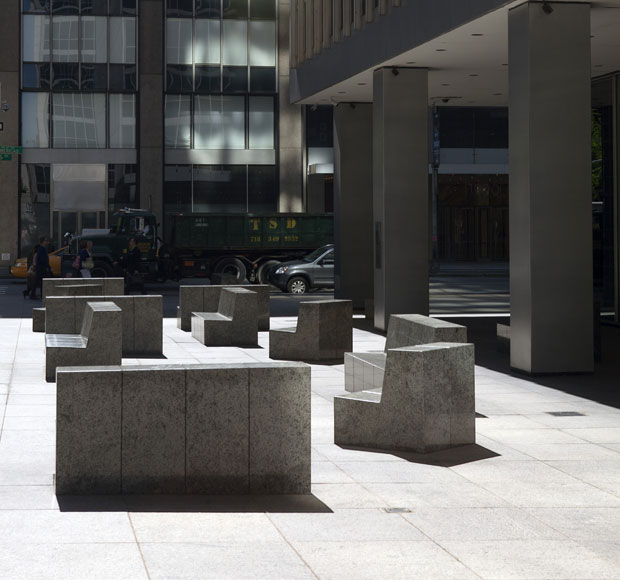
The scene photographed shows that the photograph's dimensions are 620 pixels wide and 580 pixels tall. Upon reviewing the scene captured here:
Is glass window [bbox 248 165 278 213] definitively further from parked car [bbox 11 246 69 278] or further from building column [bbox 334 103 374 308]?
building column [bbox 334 103 374 308]

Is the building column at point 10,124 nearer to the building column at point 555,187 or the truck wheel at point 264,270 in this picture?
the truck wheel at point 264,270

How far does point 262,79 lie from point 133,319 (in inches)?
1324

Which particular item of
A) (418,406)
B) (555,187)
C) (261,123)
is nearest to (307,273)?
(261,123)

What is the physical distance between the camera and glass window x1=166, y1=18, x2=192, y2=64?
49.3 meters

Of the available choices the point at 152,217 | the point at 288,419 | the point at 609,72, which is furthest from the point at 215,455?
the point at 152,217

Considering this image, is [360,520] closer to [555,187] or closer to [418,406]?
[418,406]

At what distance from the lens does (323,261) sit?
3481 centimetres

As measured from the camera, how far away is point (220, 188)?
50219mm

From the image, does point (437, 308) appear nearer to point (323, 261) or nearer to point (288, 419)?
point (323, 261)

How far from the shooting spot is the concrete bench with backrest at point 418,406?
380 inches

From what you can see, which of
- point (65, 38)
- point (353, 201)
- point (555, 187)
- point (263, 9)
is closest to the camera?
point (555, 187)

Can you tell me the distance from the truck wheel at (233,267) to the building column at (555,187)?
21.7m

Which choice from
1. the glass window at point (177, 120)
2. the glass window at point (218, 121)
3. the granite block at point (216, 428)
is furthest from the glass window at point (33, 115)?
the granite block at point (216, 428)

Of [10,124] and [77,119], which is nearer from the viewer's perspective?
[10,124]
